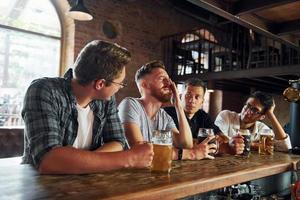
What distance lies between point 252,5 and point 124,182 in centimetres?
125

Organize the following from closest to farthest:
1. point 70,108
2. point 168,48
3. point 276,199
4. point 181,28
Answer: point 70,108 → point 276,199 → point 168,48 → point 181,28

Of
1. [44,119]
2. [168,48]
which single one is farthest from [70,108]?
[168,48]

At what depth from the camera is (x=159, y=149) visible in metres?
1.17

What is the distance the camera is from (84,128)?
4.54ft

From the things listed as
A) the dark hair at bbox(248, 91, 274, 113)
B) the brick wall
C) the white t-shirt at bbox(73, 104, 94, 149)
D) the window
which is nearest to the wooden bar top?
the white t-shirt at bbox(73, 104, 94, 149)

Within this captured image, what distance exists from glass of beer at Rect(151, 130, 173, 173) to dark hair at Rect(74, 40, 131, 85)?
33cm

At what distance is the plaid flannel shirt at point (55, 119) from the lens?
1100mm

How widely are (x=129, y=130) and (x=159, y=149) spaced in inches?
18.6

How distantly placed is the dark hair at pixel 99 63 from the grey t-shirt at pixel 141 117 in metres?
0.41

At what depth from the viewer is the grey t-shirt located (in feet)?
5.57

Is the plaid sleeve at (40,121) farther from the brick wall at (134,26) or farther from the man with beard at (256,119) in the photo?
the brick wall at (134,26)

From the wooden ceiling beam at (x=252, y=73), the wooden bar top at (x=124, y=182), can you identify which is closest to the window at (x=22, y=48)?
the wooden ceiling beam at (x=252, y=73)

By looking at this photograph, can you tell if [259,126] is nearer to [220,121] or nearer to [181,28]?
[220,121]

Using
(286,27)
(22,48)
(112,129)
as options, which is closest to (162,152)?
(112,129)
